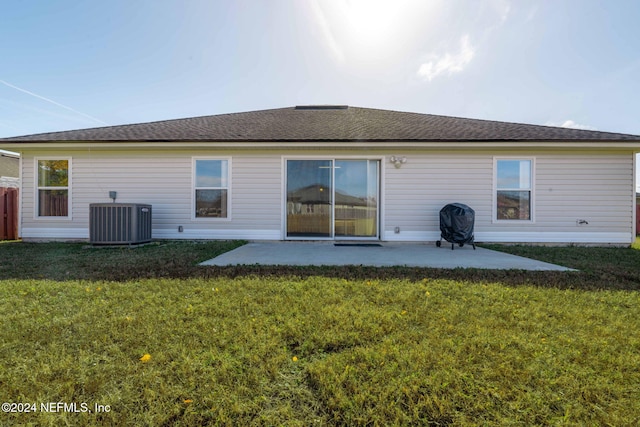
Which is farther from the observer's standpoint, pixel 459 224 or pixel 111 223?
pixel 459 224

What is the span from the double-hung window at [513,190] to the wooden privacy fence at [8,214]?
13.6m

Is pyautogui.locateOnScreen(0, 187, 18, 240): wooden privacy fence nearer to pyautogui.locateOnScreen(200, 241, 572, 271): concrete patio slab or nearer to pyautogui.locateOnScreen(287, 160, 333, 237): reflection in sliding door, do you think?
pyautogui.locateOnScreen(200, 241, 572, 271): concrete patio slab

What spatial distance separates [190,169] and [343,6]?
19.5 ft

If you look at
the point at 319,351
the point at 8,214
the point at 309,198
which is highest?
the point at 309,198

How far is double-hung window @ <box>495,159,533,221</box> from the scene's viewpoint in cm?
709

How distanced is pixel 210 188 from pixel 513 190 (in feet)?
25.7

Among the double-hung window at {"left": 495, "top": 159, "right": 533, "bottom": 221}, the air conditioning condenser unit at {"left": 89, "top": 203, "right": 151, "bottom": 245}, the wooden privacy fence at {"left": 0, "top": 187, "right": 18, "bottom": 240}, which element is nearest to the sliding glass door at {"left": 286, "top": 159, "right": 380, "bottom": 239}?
the double-hung window at {"left": 495, "top": 159, "right": 533, "bottom": 221}

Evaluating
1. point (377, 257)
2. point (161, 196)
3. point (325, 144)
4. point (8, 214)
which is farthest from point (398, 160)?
point (8, 214)

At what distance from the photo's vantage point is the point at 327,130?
24.7ft

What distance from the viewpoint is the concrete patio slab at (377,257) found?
468cm

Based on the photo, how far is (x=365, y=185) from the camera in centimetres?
737

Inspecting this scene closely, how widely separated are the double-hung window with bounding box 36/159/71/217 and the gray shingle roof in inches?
28.4

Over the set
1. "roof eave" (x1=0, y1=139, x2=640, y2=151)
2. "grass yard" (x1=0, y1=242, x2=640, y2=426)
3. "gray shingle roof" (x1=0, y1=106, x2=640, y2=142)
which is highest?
"gray shingle roof" (x1=0, y1=106, x2=640, y2=142)

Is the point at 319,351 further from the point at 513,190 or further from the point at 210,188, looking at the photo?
the point at 513,190
